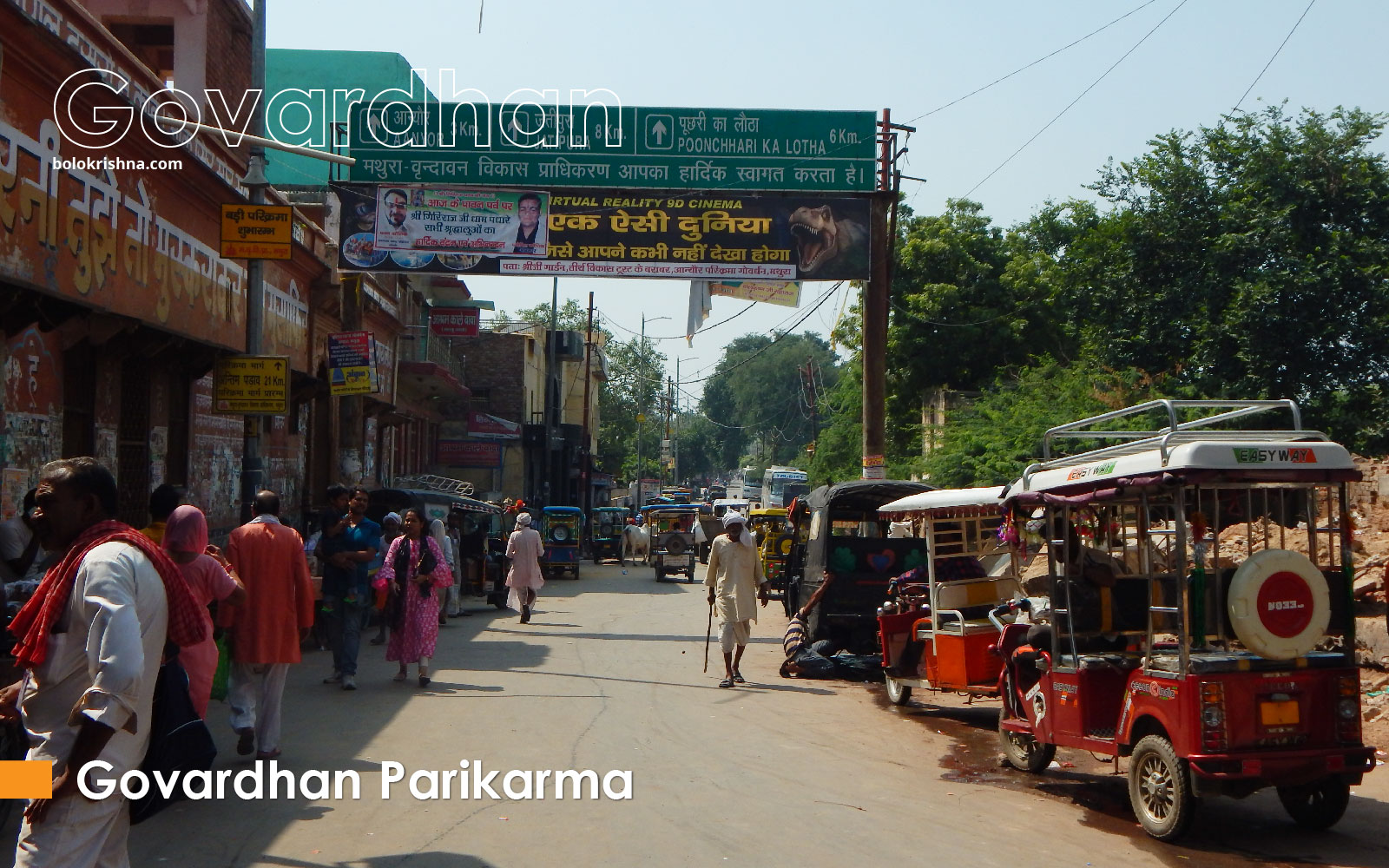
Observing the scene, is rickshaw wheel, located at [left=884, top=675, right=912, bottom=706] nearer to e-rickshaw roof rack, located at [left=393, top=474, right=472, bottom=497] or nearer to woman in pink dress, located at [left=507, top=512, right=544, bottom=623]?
woman in pink dress, located at [left=507, top=512, right=544, bottom=623]

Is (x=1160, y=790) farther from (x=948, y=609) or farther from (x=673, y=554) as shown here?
(x=673, y=554)

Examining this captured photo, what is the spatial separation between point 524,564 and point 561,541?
14310 mm

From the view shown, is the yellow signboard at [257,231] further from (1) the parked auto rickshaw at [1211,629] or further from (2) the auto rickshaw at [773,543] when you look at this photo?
(2) the auto rickshaw at [773,543]

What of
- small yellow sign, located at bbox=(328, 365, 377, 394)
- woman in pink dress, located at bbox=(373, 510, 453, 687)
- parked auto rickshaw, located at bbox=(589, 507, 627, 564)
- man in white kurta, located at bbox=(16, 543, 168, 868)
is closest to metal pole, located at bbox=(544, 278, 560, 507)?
parked auto rickshaw, located at bbox=(589, 507, 627, 564)

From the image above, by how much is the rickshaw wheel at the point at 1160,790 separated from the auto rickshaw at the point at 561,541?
26799 millimetres

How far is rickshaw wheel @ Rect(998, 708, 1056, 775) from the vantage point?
8.89 meters

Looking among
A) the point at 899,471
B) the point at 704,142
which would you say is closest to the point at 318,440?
the point at 704,142

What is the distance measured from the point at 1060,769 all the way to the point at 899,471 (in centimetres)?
2376

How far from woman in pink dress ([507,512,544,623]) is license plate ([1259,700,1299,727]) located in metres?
13.8

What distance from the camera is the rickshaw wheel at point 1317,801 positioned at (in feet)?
23.4

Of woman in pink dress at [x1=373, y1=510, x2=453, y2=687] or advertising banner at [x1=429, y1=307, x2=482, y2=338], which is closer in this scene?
woman in pink dress at [x1=373, y1=510, x2=453, y2=687]

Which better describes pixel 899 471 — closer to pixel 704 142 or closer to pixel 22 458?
pixel 704 142

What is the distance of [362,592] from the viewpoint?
11992 mm

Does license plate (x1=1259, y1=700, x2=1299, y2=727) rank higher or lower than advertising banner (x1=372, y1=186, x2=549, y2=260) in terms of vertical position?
lower
